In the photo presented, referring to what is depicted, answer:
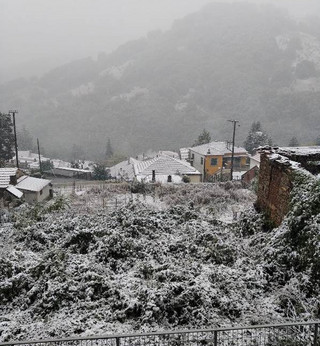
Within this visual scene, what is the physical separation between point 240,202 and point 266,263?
1205 cm

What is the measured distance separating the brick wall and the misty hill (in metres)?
92.9

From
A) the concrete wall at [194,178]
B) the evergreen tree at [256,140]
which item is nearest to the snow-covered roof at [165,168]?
the concrete wall at [194,178]

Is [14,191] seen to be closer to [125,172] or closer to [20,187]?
[20,187]

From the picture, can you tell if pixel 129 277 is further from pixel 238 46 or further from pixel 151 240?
pixel 238 46

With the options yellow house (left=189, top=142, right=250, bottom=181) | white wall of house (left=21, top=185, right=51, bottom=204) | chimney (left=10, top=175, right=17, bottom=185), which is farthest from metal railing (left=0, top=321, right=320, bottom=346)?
yellow house (left=189, top=142, right=250, bottom=181)

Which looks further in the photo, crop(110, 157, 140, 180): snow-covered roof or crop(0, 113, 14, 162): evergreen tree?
crop(0, 113, 14, 162): evergreen tree

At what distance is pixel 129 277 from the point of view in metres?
7.31

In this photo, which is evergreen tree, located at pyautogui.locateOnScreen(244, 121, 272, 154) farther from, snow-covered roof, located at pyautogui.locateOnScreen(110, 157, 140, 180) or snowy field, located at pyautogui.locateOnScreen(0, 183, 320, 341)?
snowy field, located at pyautogui.locateOnScreen(0, 183, 320, 341)

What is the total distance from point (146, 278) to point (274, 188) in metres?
4.74

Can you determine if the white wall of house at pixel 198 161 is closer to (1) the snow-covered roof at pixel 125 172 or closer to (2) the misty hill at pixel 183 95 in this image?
(1) the snow-covered roof at pixel 125 172

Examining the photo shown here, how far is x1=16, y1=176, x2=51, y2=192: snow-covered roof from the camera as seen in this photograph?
91.7ft

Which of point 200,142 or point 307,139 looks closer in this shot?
point 200,142

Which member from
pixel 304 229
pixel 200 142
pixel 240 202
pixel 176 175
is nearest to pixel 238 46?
pixel 200 142

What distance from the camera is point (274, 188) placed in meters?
9.63
